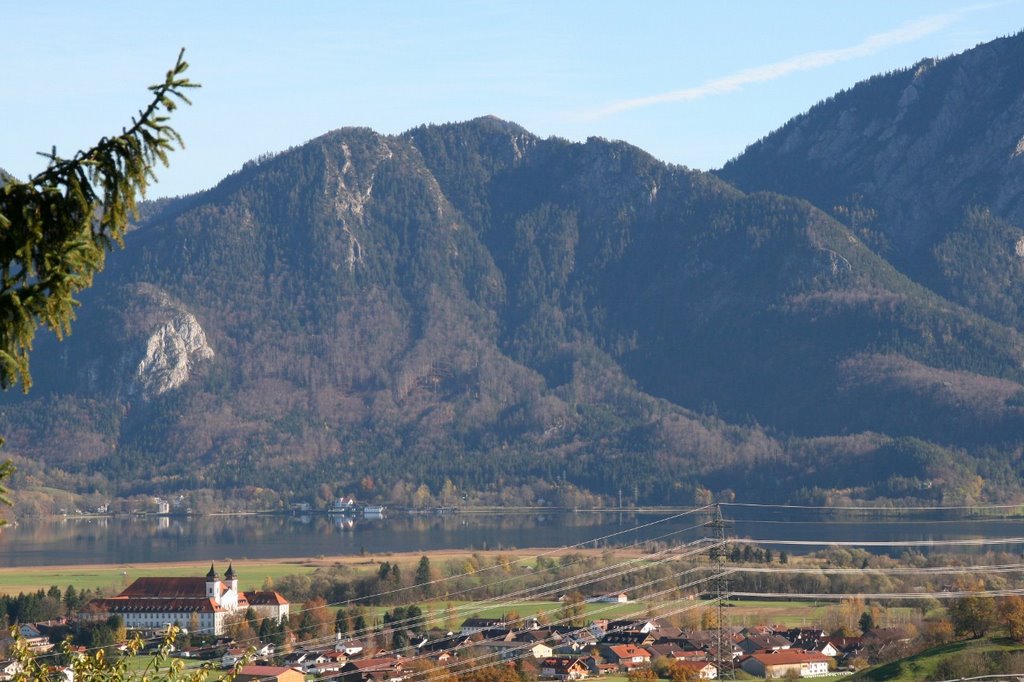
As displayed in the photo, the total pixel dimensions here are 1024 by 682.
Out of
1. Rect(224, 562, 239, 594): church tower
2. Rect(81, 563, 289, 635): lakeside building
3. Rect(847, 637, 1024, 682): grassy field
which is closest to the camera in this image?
Rect(847, 637, 1024, 682): grassy field

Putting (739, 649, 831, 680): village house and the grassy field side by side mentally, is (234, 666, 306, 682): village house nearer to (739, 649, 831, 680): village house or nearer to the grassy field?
(739, 649, 831, 680): village house

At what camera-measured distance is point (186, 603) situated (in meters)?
125

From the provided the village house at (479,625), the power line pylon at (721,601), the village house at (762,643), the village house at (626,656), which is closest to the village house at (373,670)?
the village house at (626,656)

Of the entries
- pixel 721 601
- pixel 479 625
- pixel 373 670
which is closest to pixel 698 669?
pixel 373 670

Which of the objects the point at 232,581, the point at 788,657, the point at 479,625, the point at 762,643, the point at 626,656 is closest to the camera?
the point at 788,657

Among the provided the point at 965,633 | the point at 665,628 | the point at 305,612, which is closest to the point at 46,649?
the point at 305,612

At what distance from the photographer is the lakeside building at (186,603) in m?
117

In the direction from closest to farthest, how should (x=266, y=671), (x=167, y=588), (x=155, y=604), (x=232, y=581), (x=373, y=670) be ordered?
(x=266, y=671) < (x=373, y=670) < (x=155, y=604) < (x=232, y=581) < (x=167, y=588)

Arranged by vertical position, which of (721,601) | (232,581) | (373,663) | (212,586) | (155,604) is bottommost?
(155,604)

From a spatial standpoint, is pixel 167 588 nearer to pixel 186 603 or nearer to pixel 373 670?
pixel 186 603

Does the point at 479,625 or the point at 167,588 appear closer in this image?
the point at 479,625

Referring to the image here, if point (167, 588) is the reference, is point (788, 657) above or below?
below

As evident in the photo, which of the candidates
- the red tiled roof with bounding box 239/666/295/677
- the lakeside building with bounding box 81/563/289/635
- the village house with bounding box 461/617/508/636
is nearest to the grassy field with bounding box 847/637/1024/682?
the red tiled roof with bounding box 239/666/295/677

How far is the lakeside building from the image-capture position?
382ft
